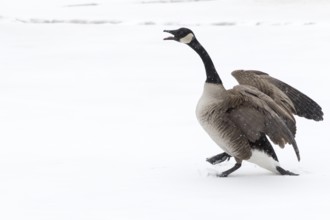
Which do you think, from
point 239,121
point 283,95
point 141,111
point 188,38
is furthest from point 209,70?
point 141,111

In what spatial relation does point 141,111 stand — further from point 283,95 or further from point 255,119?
point 255,119

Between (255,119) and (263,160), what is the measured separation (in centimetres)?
38

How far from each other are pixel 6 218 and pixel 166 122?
4372 mm

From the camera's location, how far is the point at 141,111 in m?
9.89

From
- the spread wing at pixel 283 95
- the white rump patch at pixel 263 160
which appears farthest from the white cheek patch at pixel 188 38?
the white rump patch at pixel 263 160

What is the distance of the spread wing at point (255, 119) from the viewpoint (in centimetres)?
556

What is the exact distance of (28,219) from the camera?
4625 millimetres

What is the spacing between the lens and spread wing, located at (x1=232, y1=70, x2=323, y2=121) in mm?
6203

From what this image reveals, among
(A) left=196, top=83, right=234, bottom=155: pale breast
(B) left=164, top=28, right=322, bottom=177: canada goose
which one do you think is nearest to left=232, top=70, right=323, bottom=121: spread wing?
(B) left=164, top=28, right=322, bottom=177: canada goose

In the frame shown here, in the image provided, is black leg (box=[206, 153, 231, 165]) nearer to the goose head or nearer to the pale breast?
the pale breast

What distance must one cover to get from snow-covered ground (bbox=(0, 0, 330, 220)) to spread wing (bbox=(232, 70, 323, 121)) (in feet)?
1.48

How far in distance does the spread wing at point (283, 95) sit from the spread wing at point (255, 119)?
49cm

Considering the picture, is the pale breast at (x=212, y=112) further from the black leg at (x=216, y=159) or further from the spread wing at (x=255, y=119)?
the black leg at (x=216, y=159)

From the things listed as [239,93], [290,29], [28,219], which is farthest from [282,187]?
[290,29]
